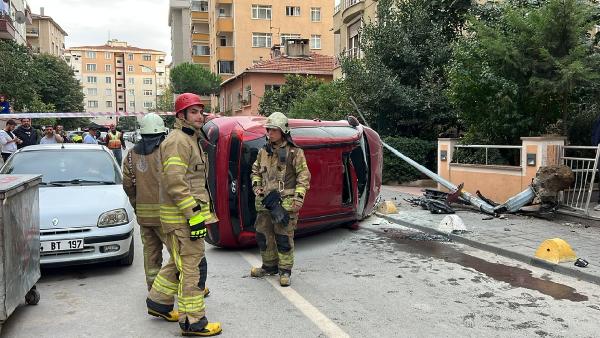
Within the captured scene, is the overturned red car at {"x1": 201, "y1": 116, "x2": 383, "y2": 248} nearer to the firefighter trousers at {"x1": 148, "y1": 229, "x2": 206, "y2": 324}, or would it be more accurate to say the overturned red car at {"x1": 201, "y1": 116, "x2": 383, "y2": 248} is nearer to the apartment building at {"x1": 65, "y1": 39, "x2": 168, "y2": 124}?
the firefighter trousers at {"x1": 148, "y1": 229, "x2": 206, "y2": 324}

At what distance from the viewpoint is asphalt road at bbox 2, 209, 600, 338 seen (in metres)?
4.45

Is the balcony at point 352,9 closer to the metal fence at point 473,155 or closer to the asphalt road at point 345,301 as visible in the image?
the metal fence at point 473,155

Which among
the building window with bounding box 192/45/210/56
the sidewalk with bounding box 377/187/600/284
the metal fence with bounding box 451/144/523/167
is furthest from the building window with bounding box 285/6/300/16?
the sidewalk with bounding box 377/187/600/284

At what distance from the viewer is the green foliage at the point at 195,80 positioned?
48281 millimetres

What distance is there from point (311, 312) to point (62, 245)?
2.80m

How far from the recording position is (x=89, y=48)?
12606cm

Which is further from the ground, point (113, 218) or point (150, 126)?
point (150, 126)

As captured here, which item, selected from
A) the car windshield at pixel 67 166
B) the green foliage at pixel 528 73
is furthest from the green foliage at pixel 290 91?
the car windshield at pixel 67 166

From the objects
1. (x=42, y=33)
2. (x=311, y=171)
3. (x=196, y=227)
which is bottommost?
(x=196, y=227)

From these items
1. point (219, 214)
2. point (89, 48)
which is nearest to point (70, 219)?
point (219, 214)

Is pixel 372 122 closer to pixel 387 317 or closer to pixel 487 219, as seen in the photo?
pixel 487 219

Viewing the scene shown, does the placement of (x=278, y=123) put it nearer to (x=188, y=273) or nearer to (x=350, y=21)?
(x=188, y=273)

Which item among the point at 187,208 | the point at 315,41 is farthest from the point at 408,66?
the point at 315,41

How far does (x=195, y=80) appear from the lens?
4816cm
